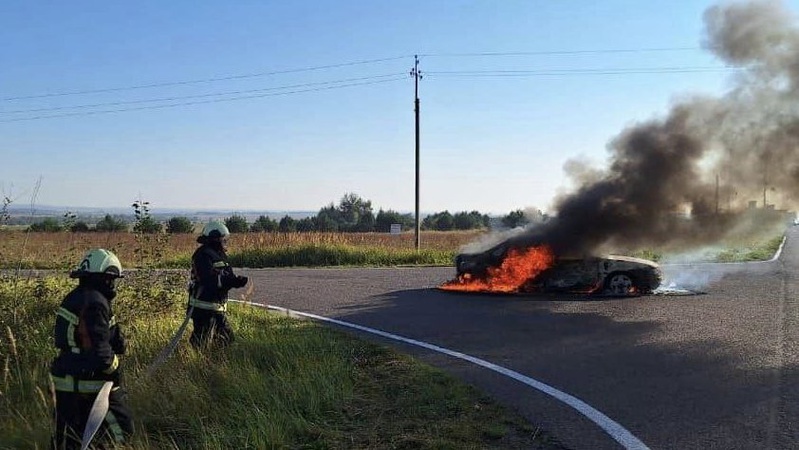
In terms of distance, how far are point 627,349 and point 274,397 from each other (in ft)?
15.1

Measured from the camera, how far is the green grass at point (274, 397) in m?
4.70

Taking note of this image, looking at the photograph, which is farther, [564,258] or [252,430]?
[564,258]

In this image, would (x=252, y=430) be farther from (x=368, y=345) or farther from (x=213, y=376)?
(x=368, y=345)

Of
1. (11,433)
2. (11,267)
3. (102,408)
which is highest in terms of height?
(11,267)

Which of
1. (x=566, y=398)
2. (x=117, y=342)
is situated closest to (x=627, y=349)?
(x=566, y=398)

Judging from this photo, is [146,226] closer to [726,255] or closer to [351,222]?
[726,255]

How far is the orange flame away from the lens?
42.2 feet

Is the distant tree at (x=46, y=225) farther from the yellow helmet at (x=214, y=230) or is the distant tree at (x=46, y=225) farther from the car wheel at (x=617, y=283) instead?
the car wheel at (x=617, y=283)

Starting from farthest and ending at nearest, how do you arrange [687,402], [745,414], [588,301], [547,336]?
[588,301]
[547,336]
[687,402]
[745,414]

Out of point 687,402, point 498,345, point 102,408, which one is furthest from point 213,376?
point 687,402

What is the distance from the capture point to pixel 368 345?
7.87 m

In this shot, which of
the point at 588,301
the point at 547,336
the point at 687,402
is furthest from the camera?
the point at 588,301

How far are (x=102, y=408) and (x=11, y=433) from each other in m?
1.75

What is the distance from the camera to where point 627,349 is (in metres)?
7.84
